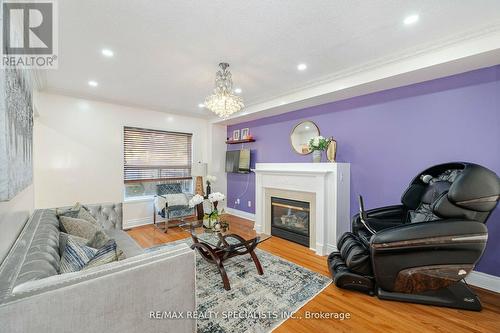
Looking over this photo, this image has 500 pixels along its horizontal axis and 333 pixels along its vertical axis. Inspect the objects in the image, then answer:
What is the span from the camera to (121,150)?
436 cm

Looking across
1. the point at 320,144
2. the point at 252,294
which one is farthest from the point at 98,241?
the point at 320,144

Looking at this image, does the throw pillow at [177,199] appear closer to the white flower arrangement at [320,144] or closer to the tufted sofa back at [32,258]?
the tufted sofa back at [32,258]

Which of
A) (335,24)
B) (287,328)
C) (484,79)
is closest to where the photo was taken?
(287,328)

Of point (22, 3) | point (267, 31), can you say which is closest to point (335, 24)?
→ point (267, 31)

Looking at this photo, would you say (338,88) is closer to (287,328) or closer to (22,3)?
(287,328)

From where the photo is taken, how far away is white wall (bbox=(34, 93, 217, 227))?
11.8 feet

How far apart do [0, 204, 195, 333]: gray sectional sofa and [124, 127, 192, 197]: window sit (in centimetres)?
329

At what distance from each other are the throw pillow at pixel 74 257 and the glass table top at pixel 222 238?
4.08 ft

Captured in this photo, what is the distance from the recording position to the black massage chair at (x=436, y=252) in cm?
189

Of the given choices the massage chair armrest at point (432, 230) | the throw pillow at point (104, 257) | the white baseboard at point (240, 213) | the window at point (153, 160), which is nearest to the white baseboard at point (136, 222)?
the window at point (153, 160)

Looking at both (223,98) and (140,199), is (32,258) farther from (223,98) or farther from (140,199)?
(140,199)

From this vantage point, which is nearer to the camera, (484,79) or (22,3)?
(22,3)

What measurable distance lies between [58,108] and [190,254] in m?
4.12

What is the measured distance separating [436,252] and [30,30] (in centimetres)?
417
